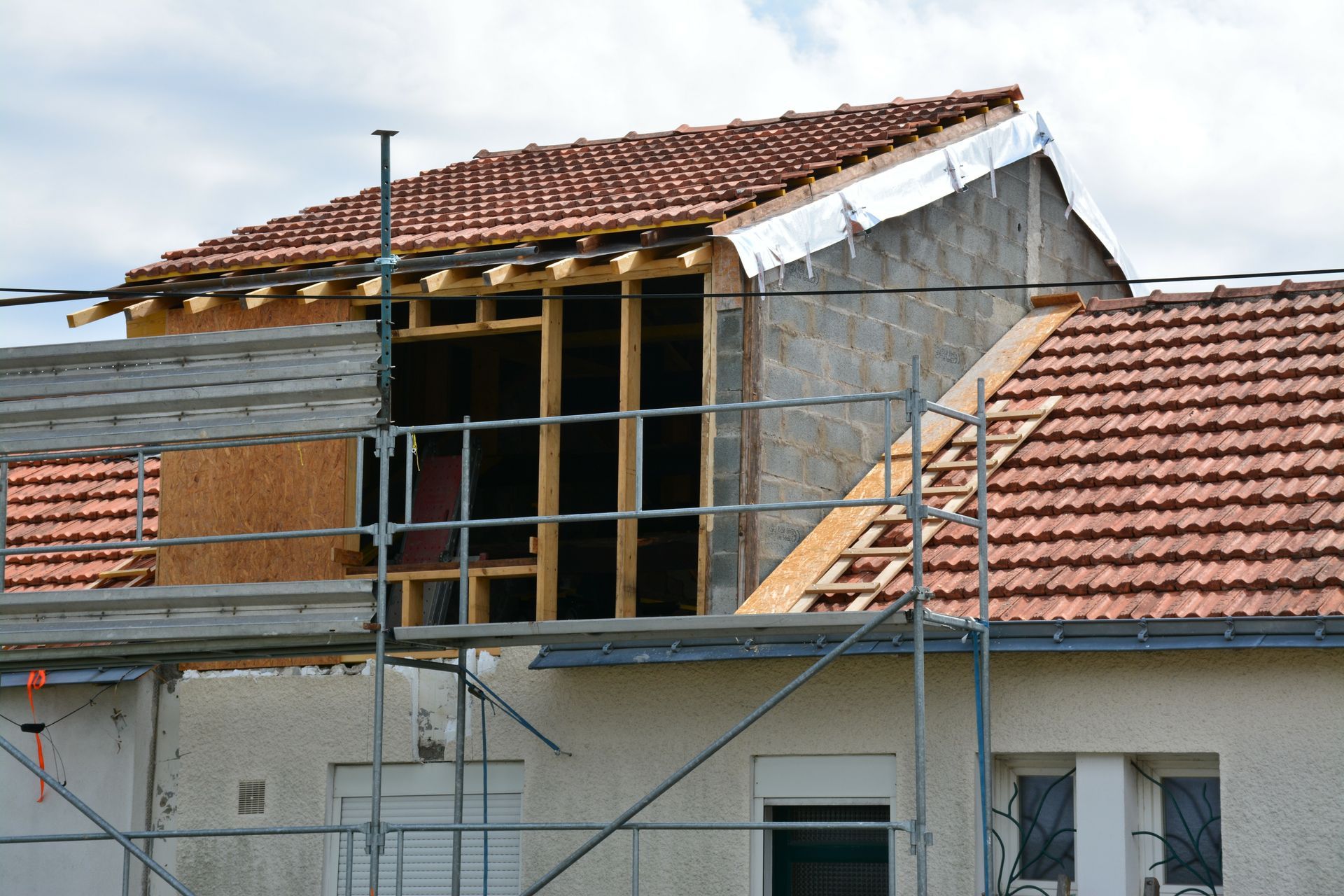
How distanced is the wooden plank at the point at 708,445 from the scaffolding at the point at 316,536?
1.56 feet

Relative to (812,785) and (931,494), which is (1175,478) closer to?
(931,494)

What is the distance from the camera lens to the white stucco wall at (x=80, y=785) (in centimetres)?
1284

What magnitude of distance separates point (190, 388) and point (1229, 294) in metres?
7.47

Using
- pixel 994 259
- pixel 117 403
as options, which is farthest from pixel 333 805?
pixel 994 259

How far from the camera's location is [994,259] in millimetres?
15086

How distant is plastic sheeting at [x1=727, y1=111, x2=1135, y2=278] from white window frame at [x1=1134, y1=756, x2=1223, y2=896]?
3.92 metres

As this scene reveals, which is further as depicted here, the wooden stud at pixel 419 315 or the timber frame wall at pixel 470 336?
the wooden stud at pixel 419 315

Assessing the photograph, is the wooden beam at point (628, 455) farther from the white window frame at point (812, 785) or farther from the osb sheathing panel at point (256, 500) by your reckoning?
the osb sheathing panel at point (256, 500)

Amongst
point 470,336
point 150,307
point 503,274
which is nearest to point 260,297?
point 150,307

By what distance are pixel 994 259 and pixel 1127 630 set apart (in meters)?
5.64

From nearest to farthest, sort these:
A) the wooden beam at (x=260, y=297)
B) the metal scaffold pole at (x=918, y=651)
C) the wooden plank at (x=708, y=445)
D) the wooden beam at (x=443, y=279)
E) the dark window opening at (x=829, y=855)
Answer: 1. the metal scaffold pole at (x=918, y=651)
2. the dark window opening at (x=829, y=855)
3. the wooden plank at (x=708, y=445)
4. the wooden beam at (x=443, y=279)
5. the wooden beam at (x=260, y=297)

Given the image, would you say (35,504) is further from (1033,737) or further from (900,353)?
(1033,737)

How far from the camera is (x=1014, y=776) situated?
10828mm

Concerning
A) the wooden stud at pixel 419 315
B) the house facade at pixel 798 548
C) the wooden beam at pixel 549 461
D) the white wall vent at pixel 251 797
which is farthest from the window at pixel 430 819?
the wooden stud at pixel 419 315
